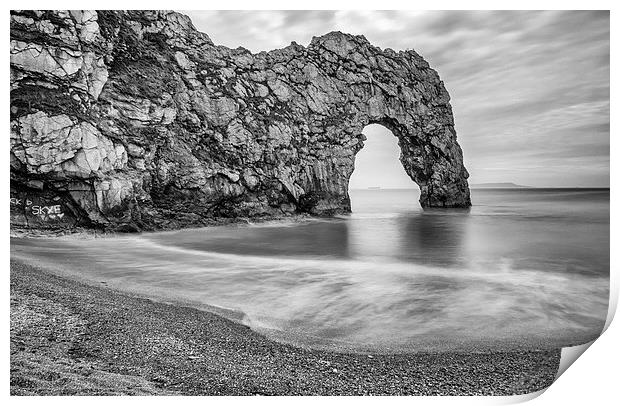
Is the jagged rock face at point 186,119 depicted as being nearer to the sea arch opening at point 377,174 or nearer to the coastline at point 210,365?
the sea arch opening at point 377,174

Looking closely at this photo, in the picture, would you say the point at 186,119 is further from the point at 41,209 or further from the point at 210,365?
the point at 210,365

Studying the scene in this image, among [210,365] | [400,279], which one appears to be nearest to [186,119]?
[400,279]

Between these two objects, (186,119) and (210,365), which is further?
(186,119)

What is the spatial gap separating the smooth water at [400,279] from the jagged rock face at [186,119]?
2.41 feet

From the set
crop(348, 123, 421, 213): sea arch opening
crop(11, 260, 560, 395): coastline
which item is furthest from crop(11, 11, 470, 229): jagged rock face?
crop(11, 260, 560, 395): coastline

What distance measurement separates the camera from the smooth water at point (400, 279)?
3131 mm

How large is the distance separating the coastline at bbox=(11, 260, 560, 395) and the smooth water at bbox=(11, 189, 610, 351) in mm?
156

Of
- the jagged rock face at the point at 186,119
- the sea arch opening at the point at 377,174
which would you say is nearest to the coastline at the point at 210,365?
the jagged rock face at the point at 186,119

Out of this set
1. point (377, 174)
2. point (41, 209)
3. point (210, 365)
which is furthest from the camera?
point (377, 174)

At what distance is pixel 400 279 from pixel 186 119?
403cm

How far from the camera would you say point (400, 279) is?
381cm

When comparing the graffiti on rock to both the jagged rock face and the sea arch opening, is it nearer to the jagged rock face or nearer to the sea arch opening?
the jagged rock face
